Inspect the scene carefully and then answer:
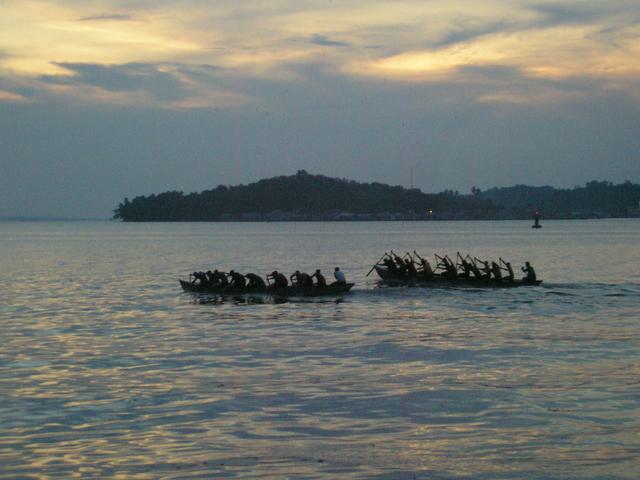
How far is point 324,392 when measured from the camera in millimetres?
20453

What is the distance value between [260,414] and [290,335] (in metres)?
13.2

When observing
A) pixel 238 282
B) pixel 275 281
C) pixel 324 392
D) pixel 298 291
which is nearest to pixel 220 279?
pixel 238 282

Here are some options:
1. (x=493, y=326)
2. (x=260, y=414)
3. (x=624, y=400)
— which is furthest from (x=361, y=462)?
(x=493, y=326)

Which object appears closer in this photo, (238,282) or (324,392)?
(324,392)

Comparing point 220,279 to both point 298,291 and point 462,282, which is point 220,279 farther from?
point 462,282

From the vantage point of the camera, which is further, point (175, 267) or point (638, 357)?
point (175, 267)

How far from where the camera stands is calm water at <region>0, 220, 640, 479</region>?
14.9 m

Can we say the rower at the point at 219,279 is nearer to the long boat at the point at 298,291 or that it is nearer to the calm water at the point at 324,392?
the long boat at the point at 298,291

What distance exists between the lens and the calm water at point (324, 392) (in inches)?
588

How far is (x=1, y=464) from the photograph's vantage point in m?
14.8

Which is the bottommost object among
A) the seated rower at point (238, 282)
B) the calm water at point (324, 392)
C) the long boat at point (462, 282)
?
the calm water at point (324, 392)

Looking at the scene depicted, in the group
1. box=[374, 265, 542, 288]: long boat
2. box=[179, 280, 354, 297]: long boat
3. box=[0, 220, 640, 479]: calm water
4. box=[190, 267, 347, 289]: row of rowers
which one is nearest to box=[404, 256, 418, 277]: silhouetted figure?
box=[374, 265, 542, 288]: long boat

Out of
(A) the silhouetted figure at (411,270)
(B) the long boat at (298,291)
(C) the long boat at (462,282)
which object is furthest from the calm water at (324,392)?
(A) the silhouetted figure at (411,270)

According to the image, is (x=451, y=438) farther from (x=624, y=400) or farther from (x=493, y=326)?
(x=493, y=326)
